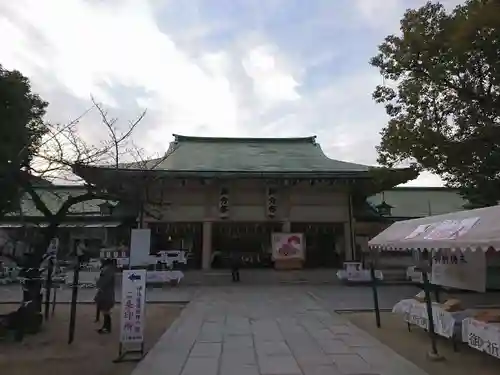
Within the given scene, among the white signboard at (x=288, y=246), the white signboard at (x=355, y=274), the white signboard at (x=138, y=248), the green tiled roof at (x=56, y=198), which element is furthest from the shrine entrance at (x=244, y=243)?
the white signboard at (x=138, y=248)

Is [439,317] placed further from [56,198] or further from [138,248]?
[56,198]

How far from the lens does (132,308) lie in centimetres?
682

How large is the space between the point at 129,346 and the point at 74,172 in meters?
3.79

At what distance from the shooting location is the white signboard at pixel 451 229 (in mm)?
6000

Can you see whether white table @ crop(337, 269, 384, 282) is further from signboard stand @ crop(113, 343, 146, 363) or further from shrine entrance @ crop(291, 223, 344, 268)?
signboard stand @ crop(113, 343, 146, 363)

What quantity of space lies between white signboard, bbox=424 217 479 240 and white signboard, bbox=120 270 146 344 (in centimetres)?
469

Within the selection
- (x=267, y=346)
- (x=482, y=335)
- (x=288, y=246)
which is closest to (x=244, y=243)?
(x=288, y=246)

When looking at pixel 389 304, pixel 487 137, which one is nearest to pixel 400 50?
pixel 487 137

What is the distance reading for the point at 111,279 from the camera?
29.0 ft

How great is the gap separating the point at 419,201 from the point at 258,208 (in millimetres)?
14519

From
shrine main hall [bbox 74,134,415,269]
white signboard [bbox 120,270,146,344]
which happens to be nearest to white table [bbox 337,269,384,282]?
shrine main hall [bbox 74,134,415,269]

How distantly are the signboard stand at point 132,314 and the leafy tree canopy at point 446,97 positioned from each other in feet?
28.9

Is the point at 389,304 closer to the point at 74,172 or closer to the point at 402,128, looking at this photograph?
the point at 402,128

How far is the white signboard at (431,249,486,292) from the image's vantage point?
764cm
